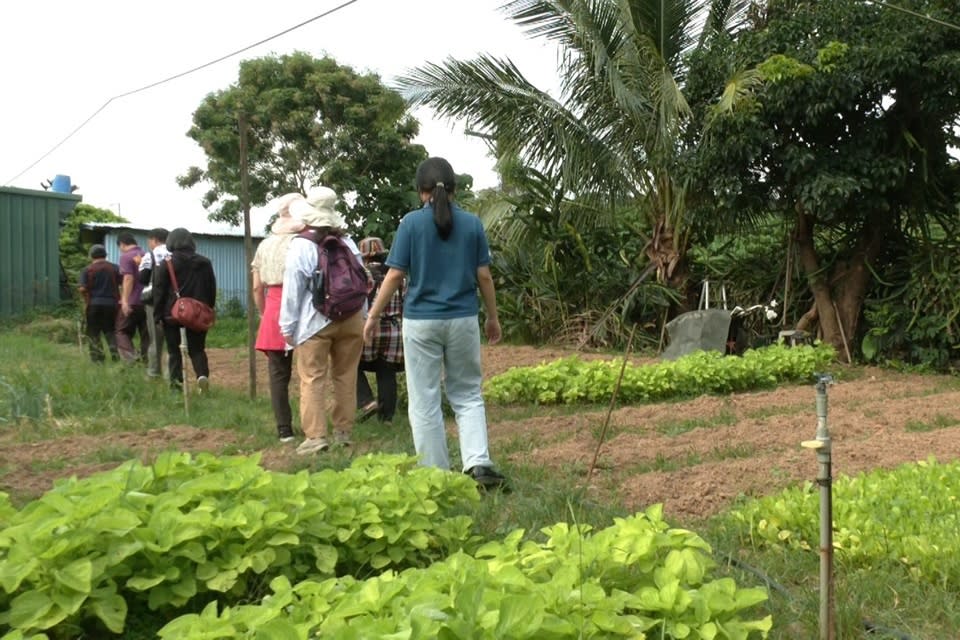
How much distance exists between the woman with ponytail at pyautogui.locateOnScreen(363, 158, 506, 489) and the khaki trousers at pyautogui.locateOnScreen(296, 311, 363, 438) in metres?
1.13

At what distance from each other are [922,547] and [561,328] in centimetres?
1139

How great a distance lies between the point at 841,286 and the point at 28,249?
18.1 metres

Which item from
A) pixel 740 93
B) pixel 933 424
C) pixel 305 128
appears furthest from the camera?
pixel 305 128

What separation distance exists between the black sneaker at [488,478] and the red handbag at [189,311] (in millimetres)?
4579

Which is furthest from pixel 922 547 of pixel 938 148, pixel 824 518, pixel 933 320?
pixel 938 148

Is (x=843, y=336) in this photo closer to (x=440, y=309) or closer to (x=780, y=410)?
(x=780, y=410)

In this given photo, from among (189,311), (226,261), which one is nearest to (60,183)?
(226,261)

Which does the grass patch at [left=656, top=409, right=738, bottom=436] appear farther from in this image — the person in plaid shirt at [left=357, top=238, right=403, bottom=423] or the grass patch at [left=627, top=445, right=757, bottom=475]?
the person in plaid shirt at [left=357, top=238, right=403, bottom=423]

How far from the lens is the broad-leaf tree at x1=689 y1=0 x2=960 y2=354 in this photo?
9797mm

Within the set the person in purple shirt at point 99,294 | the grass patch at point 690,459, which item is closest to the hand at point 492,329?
the grass patch at point 690,459

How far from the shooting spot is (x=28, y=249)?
71.8ft

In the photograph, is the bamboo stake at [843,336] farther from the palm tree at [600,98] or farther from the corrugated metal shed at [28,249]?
the corrugated metal shed at [28,249]

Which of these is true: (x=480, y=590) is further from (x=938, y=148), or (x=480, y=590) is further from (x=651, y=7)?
(x=651, y=7)

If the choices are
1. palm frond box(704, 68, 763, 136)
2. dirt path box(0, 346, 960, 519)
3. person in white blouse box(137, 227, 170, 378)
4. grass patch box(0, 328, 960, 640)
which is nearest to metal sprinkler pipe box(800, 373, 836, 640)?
grass patch box(0, 328, 960, 640)
